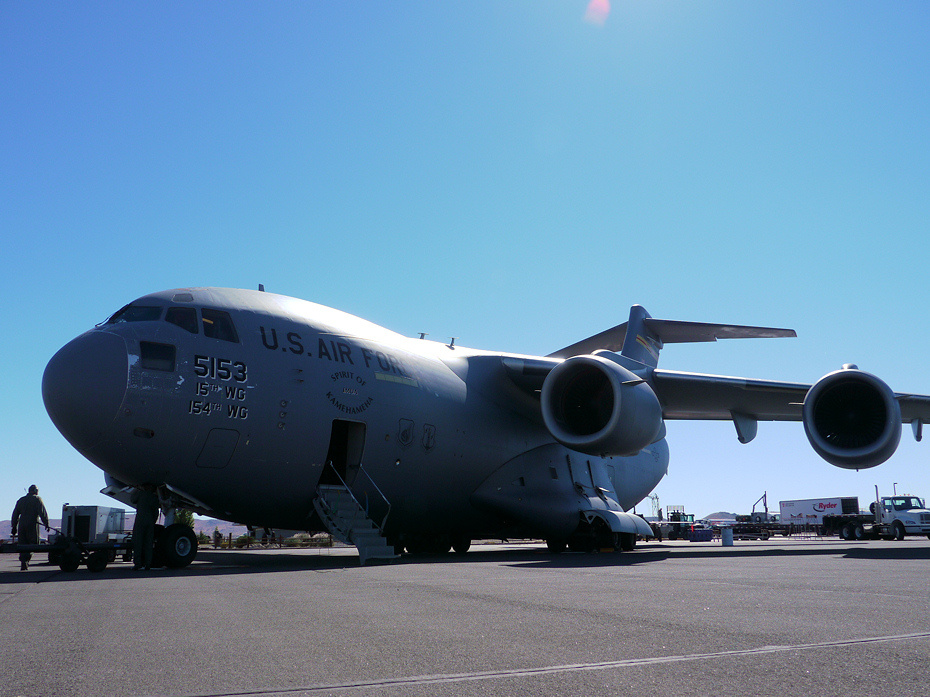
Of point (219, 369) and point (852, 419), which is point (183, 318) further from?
point (852, 419)

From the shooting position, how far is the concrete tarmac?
261 cm

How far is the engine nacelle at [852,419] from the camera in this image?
13156mm

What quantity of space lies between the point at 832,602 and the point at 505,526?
37.6 ft

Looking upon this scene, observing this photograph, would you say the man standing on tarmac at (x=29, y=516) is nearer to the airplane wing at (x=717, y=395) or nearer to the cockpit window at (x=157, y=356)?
the cockpit window at (x=157, y=356)

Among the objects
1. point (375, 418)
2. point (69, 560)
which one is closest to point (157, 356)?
Answer: point (69, 560)

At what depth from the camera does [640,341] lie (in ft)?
60.2

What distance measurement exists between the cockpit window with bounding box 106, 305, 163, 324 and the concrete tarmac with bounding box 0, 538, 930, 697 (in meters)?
4.47

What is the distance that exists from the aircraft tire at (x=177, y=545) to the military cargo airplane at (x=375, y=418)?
0.03m

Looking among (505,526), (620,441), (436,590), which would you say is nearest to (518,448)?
(505,526)

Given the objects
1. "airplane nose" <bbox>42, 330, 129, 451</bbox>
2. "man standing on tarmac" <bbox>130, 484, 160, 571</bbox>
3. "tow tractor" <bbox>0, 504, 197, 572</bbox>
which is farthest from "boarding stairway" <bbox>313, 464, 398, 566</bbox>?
"airplane nose" <bbox>42, 330, 129, 451</bbox>

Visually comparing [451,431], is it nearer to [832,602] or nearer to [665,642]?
[832,602]

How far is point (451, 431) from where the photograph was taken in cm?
1363

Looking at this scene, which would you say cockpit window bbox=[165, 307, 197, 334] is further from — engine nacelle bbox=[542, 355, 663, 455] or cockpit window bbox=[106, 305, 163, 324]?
engine nacelle bbox=[542, 355, 663, 455]

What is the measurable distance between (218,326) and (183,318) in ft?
1.56
